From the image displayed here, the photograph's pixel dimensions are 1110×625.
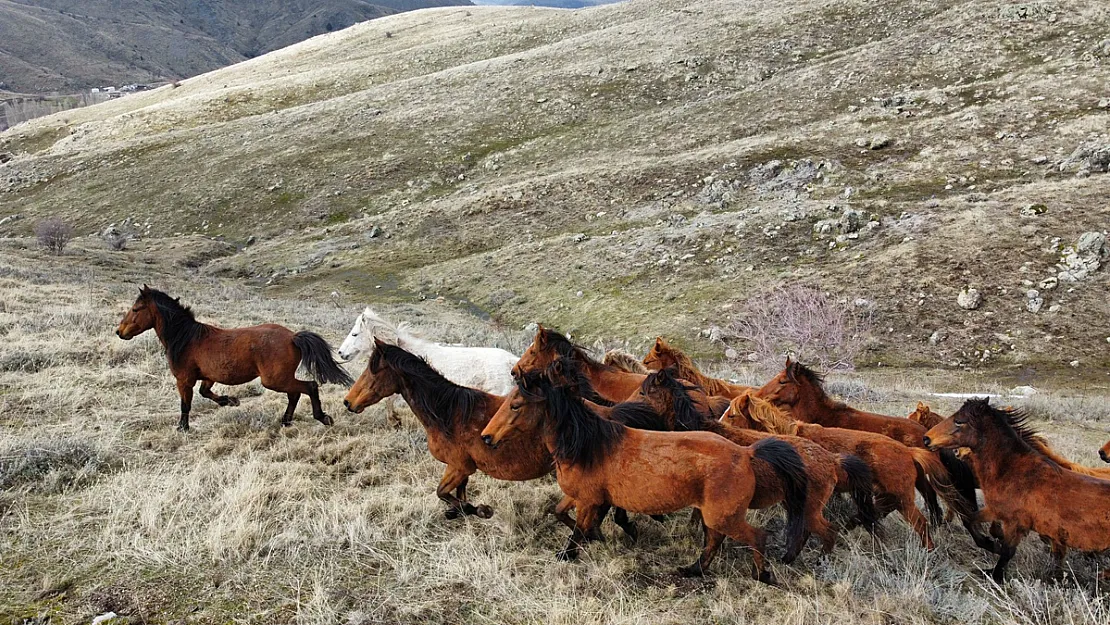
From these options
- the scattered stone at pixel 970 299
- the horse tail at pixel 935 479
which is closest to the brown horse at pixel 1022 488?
the horse tail at pixel 935 479

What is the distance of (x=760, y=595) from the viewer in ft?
15.0

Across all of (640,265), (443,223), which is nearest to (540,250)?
(640,265)

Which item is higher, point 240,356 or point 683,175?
point 240,356

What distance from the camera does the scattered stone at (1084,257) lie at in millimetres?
17703

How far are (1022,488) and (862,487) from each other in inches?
46.4

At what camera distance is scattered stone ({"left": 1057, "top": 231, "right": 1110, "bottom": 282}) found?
1770 cm

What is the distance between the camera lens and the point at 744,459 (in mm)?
4609

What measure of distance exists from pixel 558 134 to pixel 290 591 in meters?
38.1

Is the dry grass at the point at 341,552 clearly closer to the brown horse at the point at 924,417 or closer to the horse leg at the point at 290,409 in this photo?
the horse leg at the point at 290,409

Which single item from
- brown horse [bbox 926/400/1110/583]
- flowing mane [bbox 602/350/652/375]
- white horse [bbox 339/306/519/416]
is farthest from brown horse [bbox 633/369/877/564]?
white horse [bbox 339/306/519/416]

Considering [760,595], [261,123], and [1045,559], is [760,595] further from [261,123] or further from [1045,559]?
[261,123]

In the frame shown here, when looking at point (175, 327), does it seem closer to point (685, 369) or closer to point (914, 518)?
point (685, 369)

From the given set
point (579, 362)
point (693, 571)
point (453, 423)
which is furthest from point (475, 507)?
point (579, 362)

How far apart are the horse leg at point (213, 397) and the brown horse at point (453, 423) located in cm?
333
